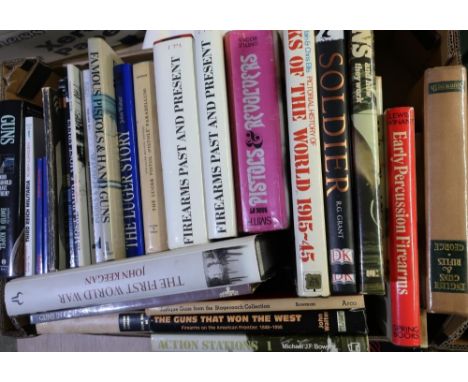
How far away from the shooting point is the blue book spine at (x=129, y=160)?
1.89 feet

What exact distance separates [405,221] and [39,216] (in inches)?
23.7

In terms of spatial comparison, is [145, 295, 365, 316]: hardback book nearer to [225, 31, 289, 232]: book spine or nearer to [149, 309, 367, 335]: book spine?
[149, 309, 367, 335]: book spine

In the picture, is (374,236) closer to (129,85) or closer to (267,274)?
(267,274)

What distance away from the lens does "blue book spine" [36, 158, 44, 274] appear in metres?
0.61

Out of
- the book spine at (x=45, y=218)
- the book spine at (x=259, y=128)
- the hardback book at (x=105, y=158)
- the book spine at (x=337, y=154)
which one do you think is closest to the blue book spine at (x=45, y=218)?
the book spine at (x=45, y=218)

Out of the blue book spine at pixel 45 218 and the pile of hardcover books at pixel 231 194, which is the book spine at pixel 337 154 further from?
the blue book spine at pixel 45 218

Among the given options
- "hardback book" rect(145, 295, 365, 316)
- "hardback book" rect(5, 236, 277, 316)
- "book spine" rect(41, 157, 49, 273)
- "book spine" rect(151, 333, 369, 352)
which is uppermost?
"book spine" rect(41, 157, 49, 273)

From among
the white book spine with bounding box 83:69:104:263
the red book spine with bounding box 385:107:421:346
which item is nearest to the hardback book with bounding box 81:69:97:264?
the white book spine with bounding box 83:69:104:263

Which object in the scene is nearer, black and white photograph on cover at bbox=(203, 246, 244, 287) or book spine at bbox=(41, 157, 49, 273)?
black and white photograph on cover at bbox=(203, 246, 244, 287)

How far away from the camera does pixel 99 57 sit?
1.85 feet

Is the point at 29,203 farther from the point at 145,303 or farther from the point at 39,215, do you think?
the point at 145,303

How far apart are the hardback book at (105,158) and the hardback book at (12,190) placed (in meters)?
0.16

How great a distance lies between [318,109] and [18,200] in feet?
1.73

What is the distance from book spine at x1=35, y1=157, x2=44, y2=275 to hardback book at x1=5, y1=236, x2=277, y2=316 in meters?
0.03
